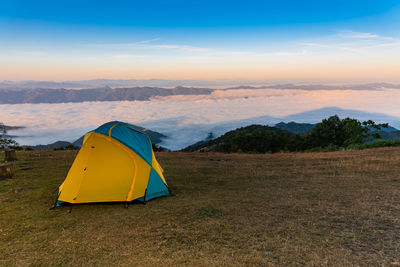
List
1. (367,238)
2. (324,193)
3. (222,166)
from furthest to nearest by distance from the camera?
(222,166) < (324,193) < (367,238)

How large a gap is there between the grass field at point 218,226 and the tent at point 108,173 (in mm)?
401

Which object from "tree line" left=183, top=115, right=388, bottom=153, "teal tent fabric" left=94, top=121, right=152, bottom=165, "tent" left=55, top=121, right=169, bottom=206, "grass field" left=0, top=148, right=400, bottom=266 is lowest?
"tree line" left=183, top=115, right=388, bottom=153

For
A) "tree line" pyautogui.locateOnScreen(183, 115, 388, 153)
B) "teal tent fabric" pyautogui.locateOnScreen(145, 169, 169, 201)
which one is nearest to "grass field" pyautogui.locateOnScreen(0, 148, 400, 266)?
"teal tent fabric" pyautogui.locateOnScreen(145, 169, 169, 201)

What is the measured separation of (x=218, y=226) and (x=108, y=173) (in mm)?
4356

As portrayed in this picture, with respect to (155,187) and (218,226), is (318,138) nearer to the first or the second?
(155,187)

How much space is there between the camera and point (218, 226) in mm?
6785

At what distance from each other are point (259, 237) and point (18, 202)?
27.3 feet

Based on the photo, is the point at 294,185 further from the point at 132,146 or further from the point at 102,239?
the point at 102,239

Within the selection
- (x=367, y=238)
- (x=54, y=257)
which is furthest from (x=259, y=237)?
(x=54, y=257)

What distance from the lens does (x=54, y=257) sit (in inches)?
216

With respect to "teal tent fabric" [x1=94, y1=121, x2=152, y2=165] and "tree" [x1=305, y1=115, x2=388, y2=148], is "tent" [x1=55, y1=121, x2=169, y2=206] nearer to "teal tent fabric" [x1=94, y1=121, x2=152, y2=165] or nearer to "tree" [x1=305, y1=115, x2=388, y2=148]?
"teal tent fabric" [x1=94, y1=121, x2=152, y2=165]

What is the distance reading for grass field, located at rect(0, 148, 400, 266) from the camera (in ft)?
17.4

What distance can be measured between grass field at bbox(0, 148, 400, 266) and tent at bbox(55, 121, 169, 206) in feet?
1.32

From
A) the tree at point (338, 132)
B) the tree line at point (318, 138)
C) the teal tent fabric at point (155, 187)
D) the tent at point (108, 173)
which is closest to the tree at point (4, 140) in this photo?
the tent at point (108, 173)
